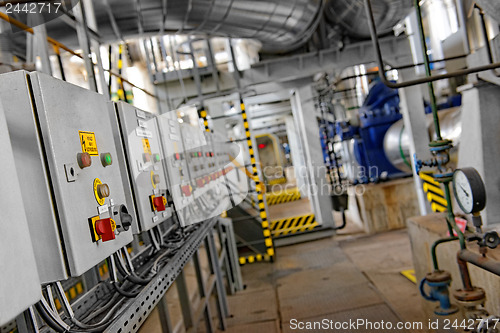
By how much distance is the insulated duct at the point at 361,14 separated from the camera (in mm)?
4836

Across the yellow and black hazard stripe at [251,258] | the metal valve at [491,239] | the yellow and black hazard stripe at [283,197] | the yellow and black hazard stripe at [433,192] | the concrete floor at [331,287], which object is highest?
the metal valve at [491,239]

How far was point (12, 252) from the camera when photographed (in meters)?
1.07

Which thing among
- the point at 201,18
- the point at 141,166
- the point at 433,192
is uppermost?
the point at 201,18

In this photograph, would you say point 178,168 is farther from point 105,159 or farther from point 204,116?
point 204,116

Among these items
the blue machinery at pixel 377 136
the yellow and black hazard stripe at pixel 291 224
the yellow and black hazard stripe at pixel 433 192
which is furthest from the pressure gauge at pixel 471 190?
the yellow and black hazard stripe at pixel 291 224

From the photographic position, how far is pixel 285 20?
14.2 ft

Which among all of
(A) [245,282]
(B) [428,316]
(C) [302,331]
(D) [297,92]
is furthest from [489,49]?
(D) [297,92]

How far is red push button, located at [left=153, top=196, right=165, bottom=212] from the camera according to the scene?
2.42m

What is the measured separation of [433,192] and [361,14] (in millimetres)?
2675

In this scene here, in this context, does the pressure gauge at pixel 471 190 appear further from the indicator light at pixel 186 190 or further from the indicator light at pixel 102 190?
the indicator light at pixel 186 190

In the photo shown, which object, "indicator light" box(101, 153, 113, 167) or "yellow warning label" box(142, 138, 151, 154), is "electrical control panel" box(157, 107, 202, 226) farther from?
"indicator light" box(101, 153, 113, 167)

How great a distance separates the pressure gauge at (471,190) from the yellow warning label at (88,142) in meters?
1.78

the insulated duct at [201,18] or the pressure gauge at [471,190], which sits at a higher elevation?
the insulated duct at [201,18]

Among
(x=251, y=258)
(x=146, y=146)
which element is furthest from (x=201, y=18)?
(x=251, y=258)
